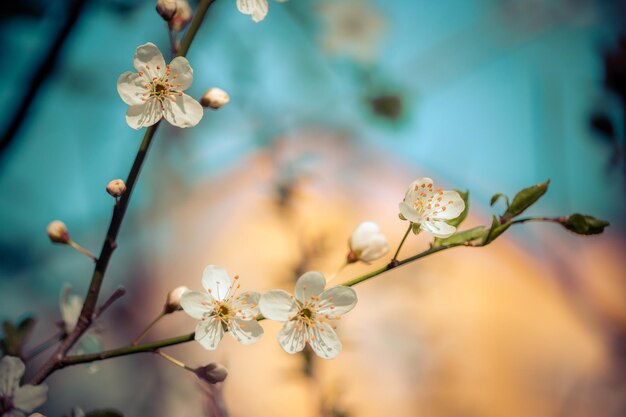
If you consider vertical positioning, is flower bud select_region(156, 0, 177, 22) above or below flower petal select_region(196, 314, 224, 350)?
above

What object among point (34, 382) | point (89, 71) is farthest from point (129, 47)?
point (34, 382)

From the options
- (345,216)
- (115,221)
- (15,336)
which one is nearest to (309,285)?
(115,221)

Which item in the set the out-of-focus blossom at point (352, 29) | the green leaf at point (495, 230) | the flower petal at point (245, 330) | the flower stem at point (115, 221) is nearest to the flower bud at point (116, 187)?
the flower stem at point (115, 221)

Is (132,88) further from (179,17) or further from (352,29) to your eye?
(352,29)

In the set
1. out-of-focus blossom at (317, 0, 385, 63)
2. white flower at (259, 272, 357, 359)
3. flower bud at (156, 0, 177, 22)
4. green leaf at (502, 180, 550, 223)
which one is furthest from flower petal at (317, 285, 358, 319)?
out-of-focus blossom at (317, 0, 385, 63)

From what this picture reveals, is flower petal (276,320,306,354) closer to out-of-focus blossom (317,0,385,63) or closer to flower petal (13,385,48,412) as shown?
flower petal (13,385,48,412)

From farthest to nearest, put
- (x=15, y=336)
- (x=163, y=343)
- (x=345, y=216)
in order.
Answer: (x=345, y=216) < (x=15, y=336) < (x=163, y=343)
